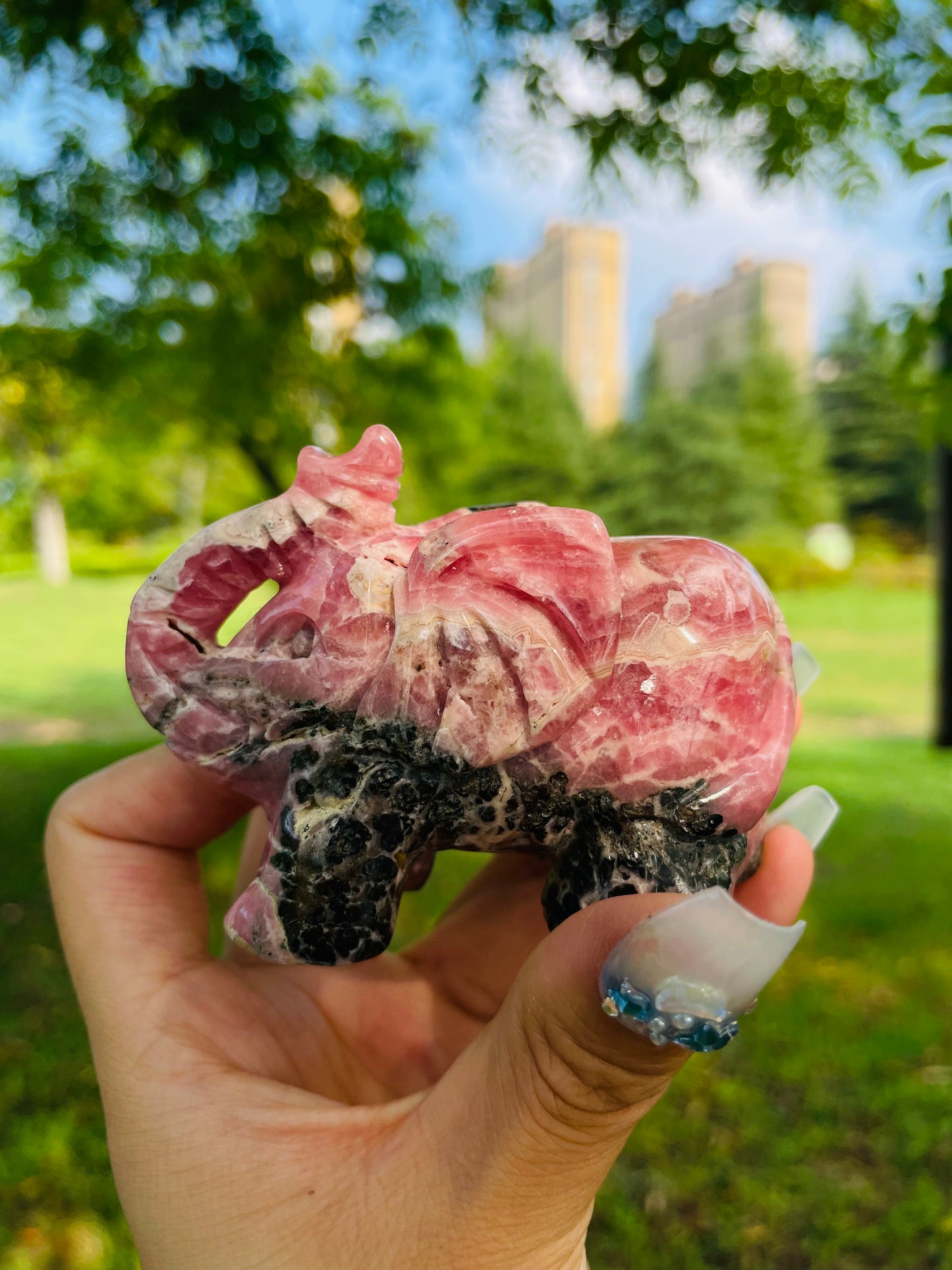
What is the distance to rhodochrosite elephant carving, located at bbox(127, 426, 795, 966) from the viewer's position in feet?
4.28

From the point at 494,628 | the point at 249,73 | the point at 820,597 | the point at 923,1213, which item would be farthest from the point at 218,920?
the point at 820,597

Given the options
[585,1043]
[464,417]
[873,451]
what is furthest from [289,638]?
[873,451]

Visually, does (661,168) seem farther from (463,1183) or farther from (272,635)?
(463,1183)

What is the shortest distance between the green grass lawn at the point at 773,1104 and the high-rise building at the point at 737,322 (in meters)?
15.7

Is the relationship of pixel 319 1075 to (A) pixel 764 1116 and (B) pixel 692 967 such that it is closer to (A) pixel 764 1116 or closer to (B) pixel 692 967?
(B) pixel 692 967

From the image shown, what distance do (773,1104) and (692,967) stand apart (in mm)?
2219

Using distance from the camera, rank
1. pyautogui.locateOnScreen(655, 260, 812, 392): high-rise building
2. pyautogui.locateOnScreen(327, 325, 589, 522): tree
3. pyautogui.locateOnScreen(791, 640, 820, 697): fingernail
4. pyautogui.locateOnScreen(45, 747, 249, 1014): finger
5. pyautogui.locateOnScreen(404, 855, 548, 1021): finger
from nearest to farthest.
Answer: pyautogui.locateOnScreen(45, 747, 249, 1014): finger
pyautogui.locateOnScreen(791, 640, 820, 697): fingernail
pyautogui.locateOnScreen(404, 855, 548, 1021): finger
pyautogui.locateOnScreen(327, 325, 589, 522): tree
pyautogui.locateOnScreen(655, 260, 812, 392): high-rise building

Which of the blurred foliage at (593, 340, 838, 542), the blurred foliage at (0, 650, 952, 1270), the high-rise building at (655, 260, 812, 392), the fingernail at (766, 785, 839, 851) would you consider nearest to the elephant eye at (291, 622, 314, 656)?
the fingernail at (766, 785, 839, 851)

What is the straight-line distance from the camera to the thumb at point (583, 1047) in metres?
1.05

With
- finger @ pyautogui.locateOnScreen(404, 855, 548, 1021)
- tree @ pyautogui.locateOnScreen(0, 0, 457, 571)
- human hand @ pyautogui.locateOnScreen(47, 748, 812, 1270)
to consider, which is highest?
tree @ pyautogui.locateOnScreen(0, 0, 457, 571)

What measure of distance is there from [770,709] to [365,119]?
13.6 feet

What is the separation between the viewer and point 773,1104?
113 inches

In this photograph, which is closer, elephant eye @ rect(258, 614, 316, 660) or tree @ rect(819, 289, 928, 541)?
elephant eye @ rect(258, 614, 316, 660)

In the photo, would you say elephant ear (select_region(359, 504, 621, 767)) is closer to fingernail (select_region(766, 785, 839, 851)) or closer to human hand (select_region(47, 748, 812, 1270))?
human hand (select_region(47, 748, 812, 1270))
